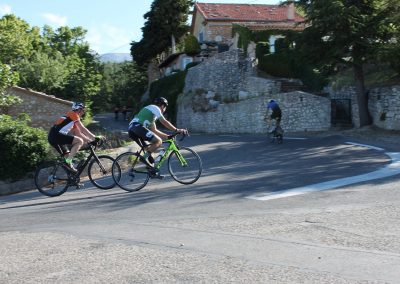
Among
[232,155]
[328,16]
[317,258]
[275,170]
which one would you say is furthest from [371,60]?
[317,258]

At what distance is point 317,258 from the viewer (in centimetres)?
517

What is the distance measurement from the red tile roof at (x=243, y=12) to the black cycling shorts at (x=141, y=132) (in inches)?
1613

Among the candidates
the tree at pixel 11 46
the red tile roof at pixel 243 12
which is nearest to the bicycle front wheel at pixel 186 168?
the tree at pixel 11 46

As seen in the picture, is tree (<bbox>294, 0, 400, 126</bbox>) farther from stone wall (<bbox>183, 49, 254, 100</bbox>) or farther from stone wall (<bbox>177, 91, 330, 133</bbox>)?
stone wall (<bbox>183, 49, 254, 100</bbox>)

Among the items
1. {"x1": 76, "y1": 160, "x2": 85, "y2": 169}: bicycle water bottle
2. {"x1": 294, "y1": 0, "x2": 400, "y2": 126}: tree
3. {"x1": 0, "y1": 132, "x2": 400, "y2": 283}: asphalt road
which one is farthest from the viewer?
{"x1": 294, "y1": 0, "x2": 400, "y2": 126}: tree

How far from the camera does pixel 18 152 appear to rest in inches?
518

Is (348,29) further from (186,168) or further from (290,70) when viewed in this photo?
(186,168)

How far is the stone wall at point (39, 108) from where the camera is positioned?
25516mm

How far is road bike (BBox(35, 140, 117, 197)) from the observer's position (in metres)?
10.6

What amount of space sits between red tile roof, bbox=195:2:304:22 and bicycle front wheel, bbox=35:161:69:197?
41.3m

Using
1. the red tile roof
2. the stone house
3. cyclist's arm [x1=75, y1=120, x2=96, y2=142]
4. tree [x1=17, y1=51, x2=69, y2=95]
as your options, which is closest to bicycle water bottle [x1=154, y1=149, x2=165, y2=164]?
cyclist's arm [x1=75, y1=120, x2=96, y2=142]

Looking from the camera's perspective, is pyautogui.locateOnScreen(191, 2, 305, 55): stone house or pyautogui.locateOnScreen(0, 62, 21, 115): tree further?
pyautogui.locateOnScreen(191, 2, 305, 55): stone house

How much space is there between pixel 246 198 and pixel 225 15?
45.5 m

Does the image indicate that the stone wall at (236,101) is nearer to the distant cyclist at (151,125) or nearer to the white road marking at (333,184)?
the white road marking at (333,184)
